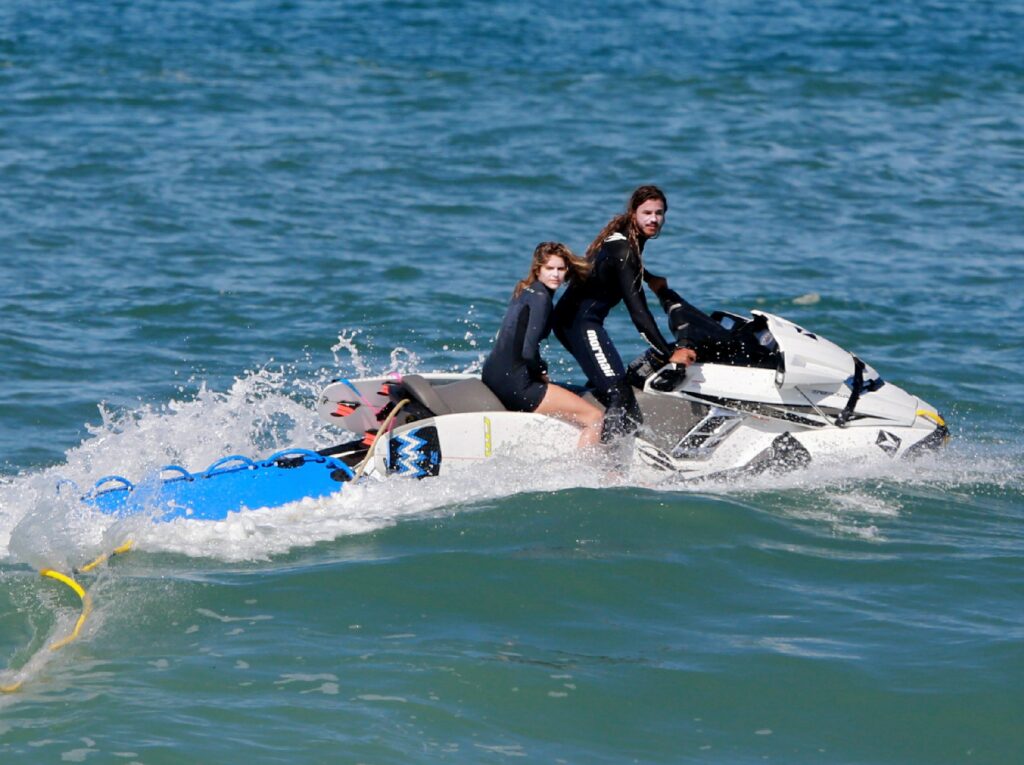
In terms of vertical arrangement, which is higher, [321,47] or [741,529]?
[321,47]

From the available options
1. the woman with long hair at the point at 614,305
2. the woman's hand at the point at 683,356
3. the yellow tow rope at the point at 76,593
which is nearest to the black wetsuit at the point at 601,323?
the woman with long hair at the point at 614,305

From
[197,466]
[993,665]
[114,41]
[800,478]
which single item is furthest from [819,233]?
[114,41]

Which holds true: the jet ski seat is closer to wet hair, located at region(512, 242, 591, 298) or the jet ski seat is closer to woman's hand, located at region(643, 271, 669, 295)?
wet hair, located at region(512, 242, 591, 298)

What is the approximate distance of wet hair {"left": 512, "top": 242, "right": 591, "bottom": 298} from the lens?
7.95 m

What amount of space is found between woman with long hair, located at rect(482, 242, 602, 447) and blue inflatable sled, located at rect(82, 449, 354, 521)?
1.02 meters

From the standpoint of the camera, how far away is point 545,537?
761 cm

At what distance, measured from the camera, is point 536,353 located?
8.12 m

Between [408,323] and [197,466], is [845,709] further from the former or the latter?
[408,323]

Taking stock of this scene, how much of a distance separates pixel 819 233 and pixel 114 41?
13.0 meters

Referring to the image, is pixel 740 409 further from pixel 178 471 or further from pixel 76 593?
pixel 76 593

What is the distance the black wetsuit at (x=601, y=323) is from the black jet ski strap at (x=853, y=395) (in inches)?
41.8

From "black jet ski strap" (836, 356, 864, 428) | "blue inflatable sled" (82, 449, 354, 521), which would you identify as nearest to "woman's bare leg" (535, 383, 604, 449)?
"blue inflatable sled" (82, 449, 354, 521)

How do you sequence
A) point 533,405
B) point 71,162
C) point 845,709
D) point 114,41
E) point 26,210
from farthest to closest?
point 114,41 → point 71,162 → point 26,210 → point 533,405 → point 845,709

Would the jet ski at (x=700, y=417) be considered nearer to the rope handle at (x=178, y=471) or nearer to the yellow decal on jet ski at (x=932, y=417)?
the yellow decal on jet ski at (x=932, y=417)
